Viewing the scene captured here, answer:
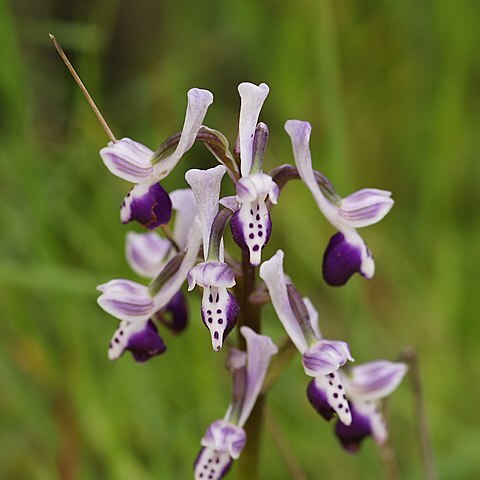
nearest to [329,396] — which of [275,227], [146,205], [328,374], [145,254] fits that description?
[328,374]

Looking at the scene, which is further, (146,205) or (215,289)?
(146,205)

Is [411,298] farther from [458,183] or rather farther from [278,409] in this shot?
[278,409]

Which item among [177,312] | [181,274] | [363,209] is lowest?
[177,312]

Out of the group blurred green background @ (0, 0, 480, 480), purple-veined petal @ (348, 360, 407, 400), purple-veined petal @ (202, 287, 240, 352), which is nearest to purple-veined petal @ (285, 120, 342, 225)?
purple-veined petal @ (202, 287, 240, 352)

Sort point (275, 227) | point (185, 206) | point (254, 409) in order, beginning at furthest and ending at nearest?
point (275, 227) → point (185, 206) → point (254, 409)

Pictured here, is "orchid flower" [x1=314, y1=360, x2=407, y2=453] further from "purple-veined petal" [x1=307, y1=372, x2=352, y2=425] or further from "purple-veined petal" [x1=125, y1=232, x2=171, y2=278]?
"purple-veined petal" [x1=125, y1=232, x2=171, y2=278]

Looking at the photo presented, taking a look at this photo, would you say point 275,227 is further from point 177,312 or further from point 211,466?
point 211,466

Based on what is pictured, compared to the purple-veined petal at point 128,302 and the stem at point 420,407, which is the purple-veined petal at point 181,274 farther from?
the stem at point 420,407
